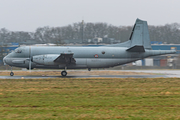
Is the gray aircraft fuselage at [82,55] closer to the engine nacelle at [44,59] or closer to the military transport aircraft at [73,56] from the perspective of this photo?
the military transport aircraft at [73,56]

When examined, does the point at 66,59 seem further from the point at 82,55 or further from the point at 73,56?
the point at 82,55

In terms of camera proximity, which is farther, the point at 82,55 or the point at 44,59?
the point at 82,55

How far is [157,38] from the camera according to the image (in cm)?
10850


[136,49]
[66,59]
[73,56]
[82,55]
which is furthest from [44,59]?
[136,49]

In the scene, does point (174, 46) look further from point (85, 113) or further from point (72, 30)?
point (85, 113)

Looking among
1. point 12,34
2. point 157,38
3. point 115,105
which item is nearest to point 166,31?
point 157,38

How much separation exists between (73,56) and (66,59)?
3.82 ft

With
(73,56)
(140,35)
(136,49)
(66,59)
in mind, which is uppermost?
(140,35)

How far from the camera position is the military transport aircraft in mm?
26781

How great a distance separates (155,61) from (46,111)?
52705 mm

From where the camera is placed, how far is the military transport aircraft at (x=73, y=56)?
26781mm

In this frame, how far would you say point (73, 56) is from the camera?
27.6 m

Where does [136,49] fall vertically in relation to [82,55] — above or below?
above

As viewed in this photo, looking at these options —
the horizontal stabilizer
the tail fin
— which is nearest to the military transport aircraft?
Answer: the horizontal stabilizer
